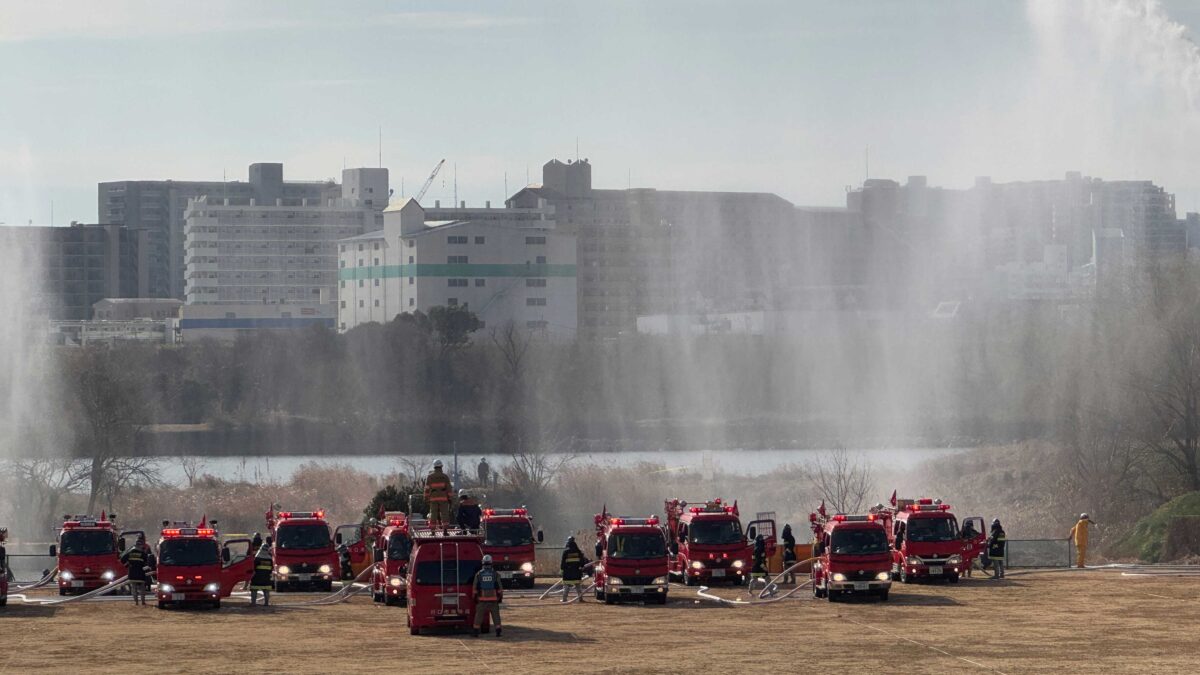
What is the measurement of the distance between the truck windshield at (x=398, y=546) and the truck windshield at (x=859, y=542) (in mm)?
12413

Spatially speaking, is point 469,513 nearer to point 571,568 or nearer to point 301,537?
point 571,568

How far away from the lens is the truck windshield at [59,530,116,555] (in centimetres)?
5656

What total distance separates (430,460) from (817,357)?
4953cm

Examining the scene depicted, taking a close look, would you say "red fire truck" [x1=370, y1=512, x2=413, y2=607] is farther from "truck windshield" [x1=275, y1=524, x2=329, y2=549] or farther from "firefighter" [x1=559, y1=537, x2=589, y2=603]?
"truck windshield" [x1=275, y1=524, x2=329, y2=549]

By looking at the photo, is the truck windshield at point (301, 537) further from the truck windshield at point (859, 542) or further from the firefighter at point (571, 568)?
the truck windshield at point (859, 542)

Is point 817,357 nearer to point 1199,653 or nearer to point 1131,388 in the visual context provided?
point 1131,388

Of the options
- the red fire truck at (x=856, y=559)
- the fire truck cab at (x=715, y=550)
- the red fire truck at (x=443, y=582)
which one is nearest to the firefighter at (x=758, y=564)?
the fire truck cab at (x=715, y=550)

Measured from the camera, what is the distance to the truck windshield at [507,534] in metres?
57.9

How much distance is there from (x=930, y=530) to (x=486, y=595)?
19.4 m

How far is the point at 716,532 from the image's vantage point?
192 feet

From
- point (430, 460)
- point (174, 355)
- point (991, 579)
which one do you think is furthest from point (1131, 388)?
point (174, 355)

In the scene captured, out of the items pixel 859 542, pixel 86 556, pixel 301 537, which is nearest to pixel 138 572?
pixel 86 556

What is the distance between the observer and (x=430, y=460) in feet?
431

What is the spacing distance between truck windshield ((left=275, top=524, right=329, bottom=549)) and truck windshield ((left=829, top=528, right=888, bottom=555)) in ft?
58.0
